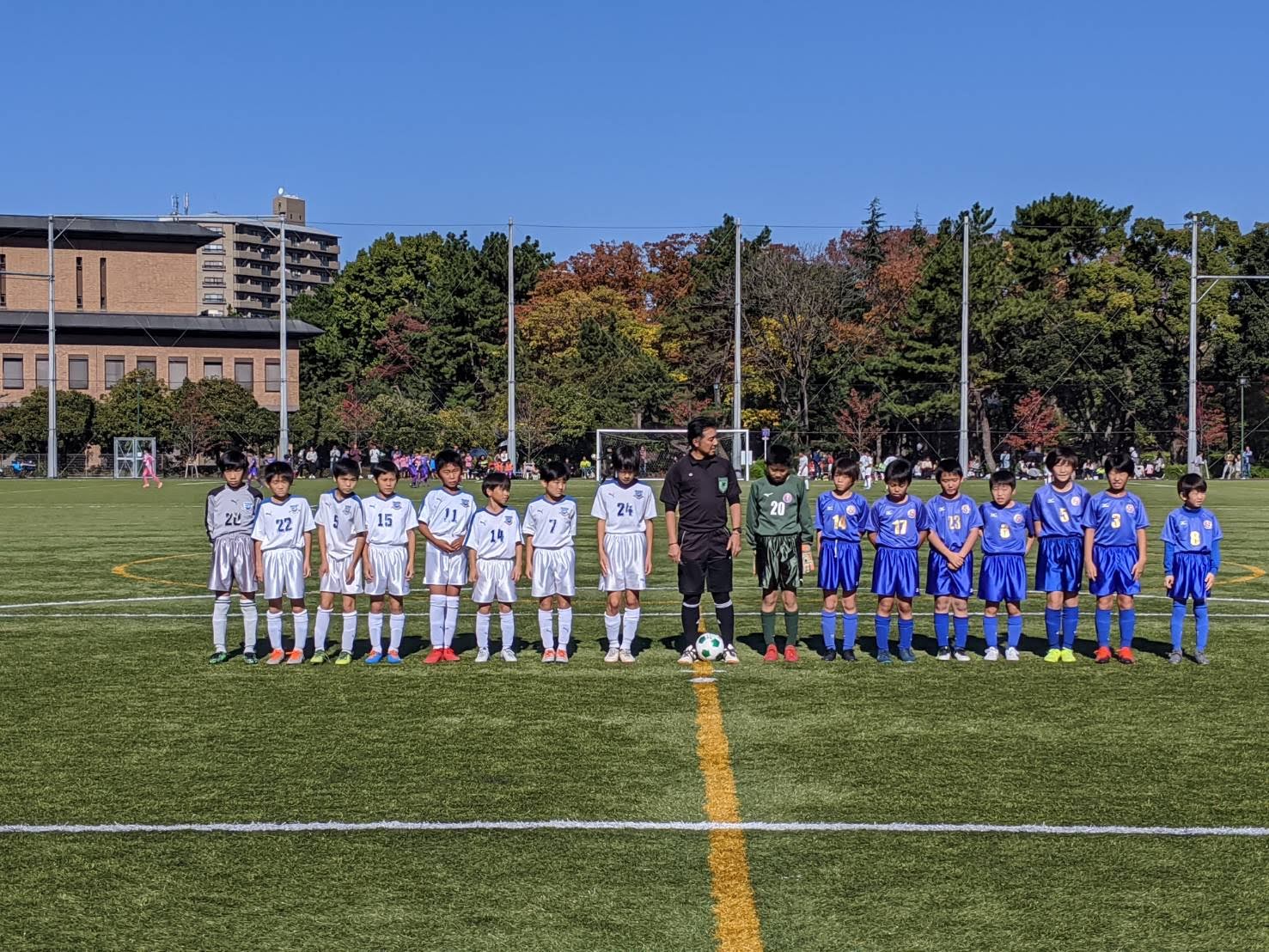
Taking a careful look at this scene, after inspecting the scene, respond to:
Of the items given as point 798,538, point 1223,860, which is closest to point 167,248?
point 798,538

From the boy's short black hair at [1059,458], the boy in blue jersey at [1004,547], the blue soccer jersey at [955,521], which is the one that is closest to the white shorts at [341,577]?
the blue soccer jersey at [955,521]

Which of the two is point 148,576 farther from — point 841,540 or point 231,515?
point 841,540

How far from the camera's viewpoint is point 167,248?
8144 centimetres

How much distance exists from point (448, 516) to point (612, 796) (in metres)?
4.54

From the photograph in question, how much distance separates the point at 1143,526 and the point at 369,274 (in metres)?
82.1

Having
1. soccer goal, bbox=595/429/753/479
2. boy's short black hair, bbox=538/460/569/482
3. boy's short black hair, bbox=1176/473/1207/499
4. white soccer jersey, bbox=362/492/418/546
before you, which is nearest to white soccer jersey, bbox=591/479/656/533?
boy's short black hair, bbox=538/460/569/482

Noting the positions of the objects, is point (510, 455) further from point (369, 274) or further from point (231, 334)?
point (369, 274)

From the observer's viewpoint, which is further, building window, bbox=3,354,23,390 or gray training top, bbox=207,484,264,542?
building window, bbox=3,354,23,390

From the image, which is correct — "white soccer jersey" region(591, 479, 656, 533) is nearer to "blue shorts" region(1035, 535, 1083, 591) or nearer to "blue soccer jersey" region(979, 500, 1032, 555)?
"blue soccer jersey" region(979, 500, 1032, 555)

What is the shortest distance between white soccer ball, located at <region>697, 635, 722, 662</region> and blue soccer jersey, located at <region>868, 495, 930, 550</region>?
155cm

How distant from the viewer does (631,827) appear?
6352 millimetres

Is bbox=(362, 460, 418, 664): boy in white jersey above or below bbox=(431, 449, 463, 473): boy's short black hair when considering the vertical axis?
below

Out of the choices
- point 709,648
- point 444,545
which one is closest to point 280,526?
point 444,545

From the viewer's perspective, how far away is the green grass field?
17.0ft
